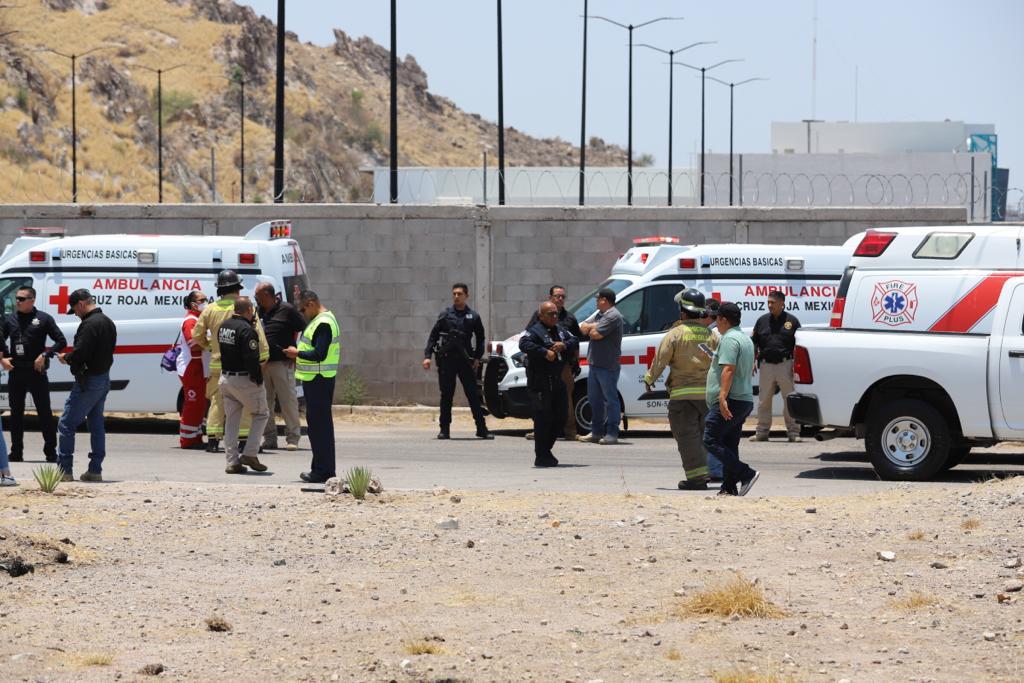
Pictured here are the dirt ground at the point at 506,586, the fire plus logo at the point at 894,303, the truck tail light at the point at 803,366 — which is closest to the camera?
the dirt ground at the point at 506,586

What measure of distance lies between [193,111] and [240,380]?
282ft

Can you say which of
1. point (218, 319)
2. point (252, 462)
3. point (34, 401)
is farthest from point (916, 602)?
point (34, 401)

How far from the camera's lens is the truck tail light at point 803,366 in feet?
47.4

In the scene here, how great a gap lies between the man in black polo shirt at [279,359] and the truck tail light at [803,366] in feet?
16.1

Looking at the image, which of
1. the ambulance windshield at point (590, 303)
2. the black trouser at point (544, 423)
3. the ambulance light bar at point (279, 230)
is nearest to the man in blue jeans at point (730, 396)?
the black trouser at point (544, 423)

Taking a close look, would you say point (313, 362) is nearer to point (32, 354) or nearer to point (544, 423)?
point (544, 423)

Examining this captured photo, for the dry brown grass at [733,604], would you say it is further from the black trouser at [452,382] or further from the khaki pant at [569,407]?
the black trouser at [452,382]

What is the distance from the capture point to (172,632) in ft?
27.7

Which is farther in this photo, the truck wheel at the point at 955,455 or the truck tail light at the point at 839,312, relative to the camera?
the truck tail light at the point at 839,312

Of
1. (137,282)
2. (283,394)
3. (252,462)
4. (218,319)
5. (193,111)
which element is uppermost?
(193,111)

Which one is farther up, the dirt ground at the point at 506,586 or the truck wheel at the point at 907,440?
the truck wheel at the point at 907,440

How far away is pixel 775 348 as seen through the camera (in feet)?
58.1

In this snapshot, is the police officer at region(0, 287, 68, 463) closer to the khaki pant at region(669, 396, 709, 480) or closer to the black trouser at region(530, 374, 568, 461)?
the black trouser at region(530, 374, 568, 461)

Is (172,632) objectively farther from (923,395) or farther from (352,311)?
(352,311)
